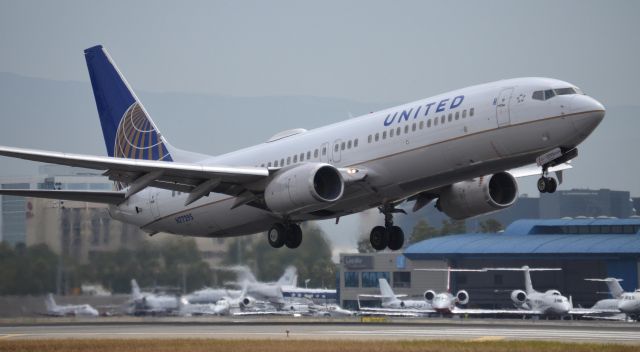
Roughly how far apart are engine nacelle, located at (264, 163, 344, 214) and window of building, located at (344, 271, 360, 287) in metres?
52.1

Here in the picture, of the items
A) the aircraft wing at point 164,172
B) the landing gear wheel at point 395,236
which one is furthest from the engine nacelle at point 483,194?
the aircraft wing at point 164,172

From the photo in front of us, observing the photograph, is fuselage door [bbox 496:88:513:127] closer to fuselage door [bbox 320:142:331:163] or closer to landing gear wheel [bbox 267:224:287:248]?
fuselage door [bbox 320:142:331:163]

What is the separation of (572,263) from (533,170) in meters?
50.0

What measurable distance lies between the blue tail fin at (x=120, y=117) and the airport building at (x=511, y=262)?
36.9 meters

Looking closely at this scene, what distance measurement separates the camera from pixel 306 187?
134 feet

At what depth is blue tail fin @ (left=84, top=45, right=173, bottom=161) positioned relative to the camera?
172ft

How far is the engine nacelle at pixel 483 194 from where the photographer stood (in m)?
44.0

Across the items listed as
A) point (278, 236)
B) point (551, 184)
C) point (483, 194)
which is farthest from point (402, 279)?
point (551, 184)

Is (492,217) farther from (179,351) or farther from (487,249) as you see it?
(179,351)

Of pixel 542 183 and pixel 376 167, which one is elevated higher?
pixel 376 167

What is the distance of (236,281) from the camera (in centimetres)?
6062

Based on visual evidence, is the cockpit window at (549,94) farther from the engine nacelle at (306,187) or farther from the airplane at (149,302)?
the airplane at (149,302)

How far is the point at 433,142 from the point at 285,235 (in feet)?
25.8

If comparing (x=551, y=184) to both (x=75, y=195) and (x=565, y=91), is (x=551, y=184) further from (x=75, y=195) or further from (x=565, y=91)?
(x=75, y=195)
